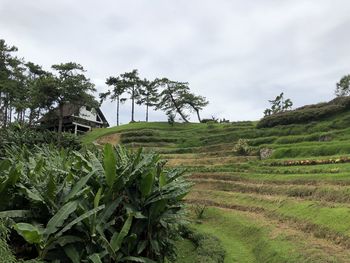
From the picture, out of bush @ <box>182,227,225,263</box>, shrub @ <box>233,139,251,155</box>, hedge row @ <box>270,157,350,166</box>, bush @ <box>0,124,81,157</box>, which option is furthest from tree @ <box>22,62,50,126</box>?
bush @ <box>182,227,225,263</box>

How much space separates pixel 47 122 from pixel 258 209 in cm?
4266

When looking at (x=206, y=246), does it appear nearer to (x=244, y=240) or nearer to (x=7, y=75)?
(x=244, y=240)

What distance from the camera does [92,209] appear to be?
21.6 ft

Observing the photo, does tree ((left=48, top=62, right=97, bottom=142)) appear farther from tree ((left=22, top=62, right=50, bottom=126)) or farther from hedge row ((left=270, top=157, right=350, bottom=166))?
hedge row ((left=270, top=157, right=350, bottom=166))

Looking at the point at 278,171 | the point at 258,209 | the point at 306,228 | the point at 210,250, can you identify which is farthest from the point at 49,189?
Answer: the point at 278,171

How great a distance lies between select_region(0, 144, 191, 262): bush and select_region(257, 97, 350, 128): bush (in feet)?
98.4

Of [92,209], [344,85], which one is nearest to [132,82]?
[344,85]

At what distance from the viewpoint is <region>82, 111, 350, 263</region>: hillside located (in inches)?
452

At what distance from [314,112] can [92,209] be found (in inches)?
1302

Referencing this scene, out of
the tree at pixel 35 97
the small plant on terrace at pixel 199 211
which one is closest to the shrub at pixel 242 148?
the small plant on terrace at pixel 199 211

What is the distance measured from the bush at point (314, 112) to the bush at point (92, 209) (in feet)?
98.4

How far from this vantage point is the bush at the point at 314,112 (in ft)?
117

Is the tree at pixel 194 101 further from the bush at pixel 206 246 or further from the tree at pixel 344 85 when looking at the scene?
the bush at pixel 206 246

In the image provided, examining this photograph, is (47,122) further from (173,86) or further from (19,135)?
(19,135)
